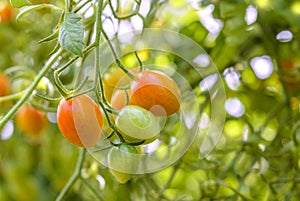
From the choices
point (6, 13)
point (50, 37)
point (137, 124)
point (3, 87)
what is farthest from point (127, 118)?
point (6, 13)

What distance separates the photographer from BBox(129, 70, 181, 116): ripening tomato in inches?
27.6

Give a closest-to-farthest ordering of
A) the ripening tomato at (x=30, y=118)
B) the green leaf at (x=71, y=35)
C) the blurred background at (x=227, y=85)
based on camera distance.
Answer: the green leaf at (x=71, y=35) → the blurred background at (x=227, y=85) → the ripening tomato at (x=30, y=118)

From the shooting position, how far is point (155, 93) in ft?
2.33

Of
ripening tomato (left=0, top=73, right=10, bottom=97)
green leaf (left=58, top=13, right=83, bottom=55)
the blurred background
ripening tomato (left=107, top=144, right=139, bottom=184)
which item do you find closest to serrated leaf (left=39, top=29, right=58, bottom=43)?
green leaf (left=58, top=13, right=83, bottom=55)

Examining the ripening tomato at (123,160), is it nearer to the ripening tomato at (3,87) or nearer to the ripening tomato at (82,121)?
the ripening tomato at (82,121)

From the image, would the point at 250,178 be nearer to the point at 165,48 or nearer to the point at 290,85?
the point at 290,85

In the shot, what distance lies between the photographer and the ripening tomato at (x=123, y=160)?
2.24 feet

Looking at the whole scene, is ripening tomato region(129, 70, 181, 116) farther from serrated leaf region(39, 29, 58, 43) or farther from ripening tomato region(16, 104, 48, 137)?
ripening tomato region(16, 104, 48, 137)

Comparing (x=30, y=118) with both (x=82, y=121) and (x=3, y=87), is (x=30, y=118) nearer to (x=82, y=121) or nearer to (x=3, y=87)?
(x=3, y=87)

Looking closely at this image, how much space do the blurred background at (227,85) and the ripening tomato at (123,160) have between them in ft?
1.01

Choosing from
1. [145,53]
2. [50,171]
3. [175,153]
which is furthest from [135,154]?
[50,171]

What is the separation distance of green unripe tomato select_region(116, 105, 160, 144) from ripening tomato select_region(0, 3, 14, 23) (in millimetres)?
681

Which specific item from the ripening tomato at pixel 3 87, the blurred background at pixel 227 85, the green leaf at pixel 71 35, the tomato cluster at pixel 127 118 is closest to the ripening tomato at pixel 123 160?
the tomato cluster at pixel 127 118

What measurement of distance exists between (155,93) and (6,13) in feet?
2.37
